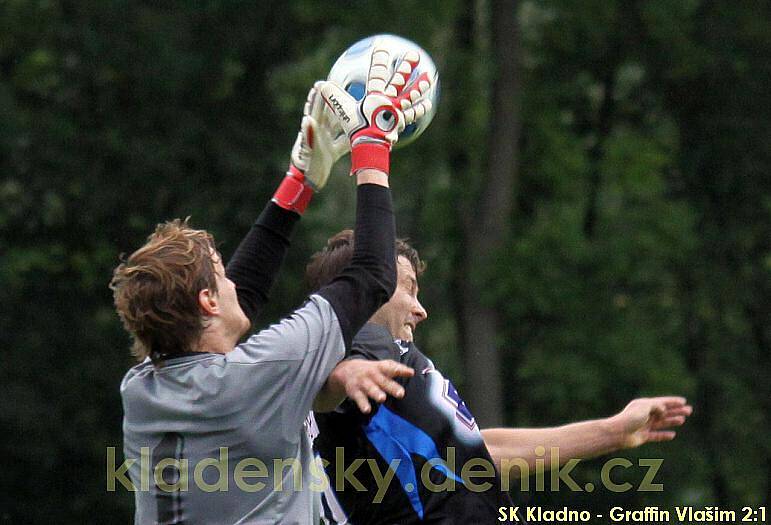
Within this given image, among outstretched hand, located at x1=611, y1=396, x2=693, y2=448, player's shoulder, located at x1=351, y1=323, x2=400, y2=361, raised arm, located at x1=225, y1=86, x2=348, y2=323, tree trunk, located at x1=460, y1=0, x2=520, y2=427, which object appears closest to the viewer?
player's shoulder, located at x1=351, y1=323, x2=400, y2=361

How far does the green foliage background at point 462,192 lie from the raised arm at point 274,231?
1093 cm

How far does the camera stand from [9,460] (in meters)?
14.3

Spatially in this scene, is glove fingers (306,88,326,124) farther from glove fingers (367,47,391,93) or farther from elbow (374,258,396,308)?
elbow (374,258,396,308)

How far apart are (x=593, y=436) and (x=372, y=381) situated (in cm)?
116

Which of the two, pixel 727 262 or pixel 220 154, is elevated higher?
pixel 220 154

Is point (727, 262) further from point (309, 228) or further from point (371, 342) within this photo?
point (371, 342)

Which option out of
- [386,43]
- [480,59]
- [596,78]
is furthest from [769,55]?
[386,43]

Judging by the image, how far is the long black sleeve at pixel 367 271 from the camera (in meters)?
3.00

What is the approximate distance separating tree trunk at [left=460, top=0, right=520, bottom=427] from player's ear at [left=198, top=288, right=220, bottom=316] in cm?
1176

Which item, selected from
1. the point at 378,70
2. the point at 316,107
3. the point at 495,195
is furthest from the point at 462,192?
the point at 378,70

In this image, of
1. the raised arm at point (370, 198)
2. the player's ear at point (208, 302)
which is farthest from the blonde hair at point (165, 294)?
the raised arm at point (370, 198)

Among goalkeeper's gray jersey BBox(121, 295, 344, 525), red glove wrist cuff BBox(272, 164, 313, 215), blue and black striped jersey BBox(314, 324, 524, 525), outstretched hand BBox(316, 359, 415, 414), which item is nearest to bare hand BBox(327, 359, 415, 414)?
outstretched hand BBox(316, 359, 415, 414)

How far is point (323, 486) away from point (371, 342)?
18.3 inches

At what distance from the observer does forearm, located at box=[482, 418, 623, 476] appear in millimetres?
3764
